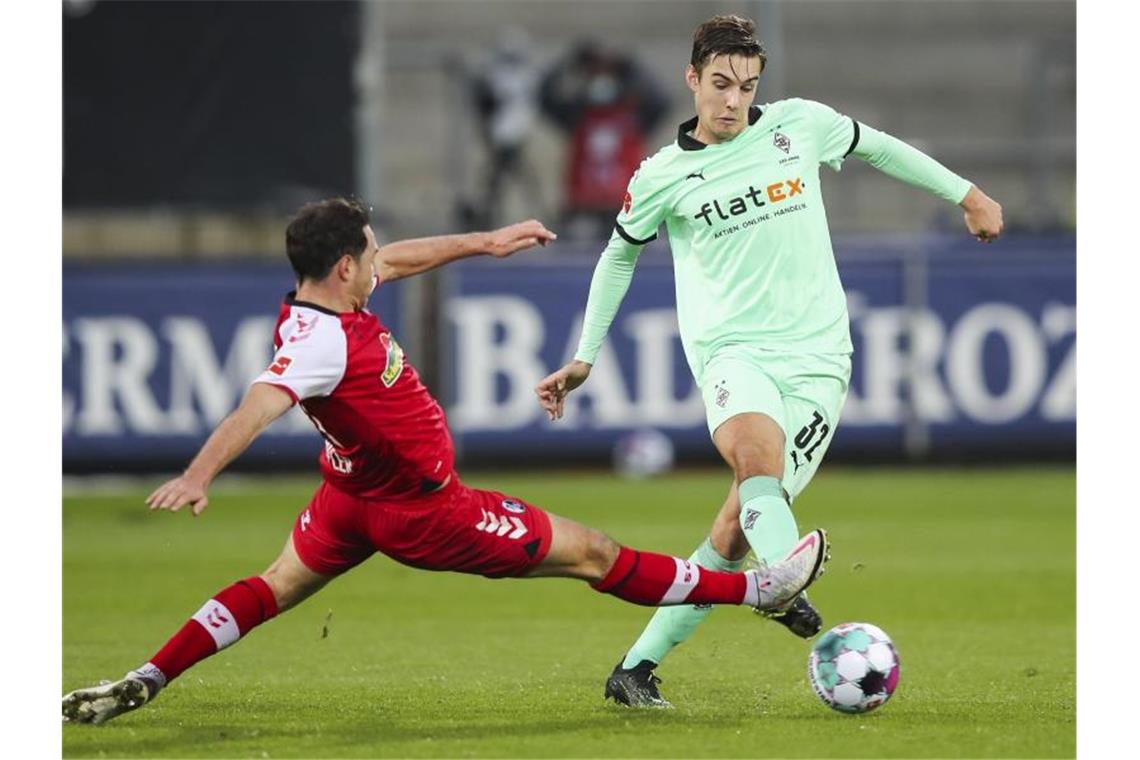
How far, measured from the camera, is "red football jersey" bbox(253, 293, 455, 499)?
234 inches

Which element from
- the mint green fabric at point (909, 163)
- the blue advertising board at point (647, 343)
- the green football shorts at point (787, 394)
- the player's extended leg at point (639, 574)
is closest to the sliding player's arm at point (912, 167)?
the mint green fabric at point (909, 163)

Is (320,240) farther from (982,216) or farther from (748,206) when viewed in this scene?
(982,216)

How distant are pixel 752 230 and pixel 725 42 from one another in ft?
2.21

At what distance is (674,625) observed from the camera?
691 cm

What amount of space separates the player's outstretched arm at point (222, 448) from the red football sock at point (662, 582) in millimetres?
1290

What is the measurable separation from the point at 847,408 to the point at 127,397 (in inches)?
249

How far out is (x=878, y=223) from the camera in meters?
20.7

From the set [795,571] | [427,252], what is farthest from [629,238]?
[795,571]

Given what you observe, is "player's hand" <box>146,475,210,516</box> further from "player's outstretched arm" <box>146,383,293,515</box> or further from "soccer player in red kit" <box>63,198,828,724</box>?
"soccer player in red kit" <box>63,198,828,724</box>

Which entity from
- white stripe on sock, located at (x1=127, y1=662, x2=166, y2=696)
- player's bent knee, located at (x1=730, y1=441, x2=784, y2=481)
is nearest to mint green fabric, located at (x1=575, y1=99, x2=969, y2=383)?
player's bent knee, located at (x1=730, y1=441, x2=784, y2=481)

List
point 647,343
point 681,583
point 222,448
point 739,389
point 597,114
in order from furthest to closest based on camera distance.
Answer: point 597,114, point 647,343, point 739,389, point 681,583, point 222,448
